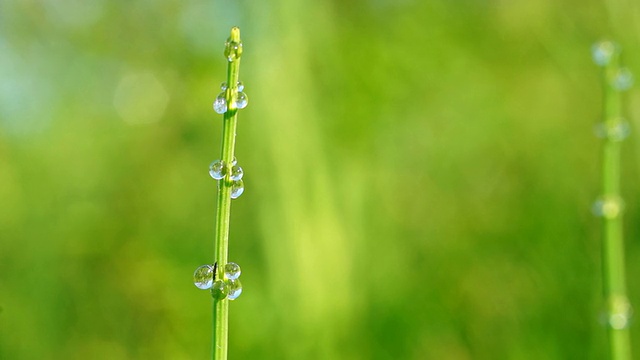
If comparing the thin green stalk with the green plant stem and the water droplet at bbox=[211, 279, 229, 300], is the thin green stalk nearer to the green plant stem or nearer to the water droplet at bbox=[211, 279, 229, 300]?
the green plant stem

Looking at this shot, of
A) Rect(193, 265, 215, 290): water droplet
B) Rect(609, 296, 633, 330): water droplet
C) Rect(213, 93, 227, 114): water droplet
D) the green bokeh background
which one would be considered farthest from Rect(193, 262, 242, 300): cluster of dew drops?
the green bokeh background

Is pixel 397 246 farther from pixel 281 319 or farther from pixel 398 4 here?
pixel 398 4

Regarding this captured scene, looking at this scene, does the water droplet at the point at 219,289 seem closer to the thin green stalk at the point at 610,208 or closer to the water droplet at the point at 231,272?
the water droplet at the point at 231,272

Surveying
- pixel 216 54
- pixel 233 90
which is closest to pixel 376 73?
pixel 216 54

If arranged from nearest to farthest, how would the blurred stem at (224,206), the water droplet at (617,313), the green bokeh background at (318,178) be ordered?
the blurred stem at (224,206), the water droplet at (617,313), the green bokeh background at (318,178)

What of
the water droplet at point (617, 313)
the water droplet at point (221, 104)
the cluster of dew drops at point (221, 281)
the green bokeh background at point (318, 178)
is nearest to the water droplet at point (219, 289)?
the cluster of dew drops at point (221, 281)

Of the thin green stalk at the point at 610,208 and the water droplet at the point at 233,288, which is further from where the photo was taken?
the thin green stalk at the point at 610,208

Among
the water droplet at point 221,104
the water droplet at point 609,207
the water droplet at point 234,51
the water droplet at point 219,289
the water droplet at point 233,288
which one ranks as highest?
the water droplet at point 609,207

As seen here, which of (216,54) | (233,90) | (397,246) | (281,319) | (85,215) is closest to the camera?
(233,90)
